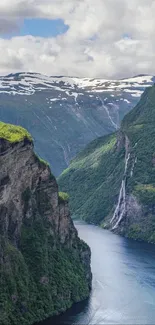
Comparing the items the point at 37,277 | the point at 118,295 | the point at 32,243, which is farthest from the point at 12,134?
the point at 118,295

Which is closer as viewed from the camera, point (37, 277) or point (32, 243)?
point (37, 277)

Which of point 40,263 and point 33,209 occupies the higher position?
point 33,209

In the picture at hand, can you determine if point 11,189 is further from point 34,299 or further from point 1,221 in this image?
point 34,299

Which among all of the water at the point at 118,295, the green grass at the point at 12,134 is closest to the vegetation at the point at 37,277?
the water at the point at 118,295

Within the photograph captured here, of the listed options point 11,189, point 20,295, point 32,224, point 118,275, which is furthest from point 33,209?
point 118,275

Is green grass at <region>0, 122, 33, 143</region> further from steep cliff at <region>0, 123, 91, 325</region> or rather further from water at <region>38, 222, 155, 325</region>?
water at <region>38, 222, 155, 325</region>

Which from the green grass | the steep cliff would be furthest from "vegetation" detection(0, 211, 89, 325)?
the green grass

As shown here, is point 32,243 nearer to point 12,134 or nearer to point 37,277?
point 37,277
